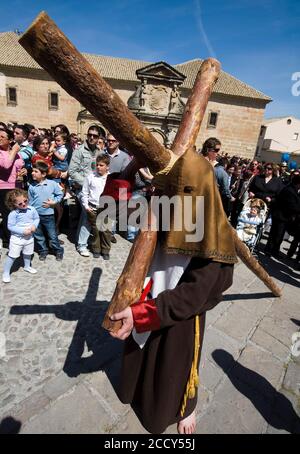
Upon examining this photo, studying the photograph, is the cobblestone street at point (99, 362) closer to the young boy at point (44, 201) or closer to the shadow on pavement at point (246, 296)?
the shadow on pavement at point (246, 296)

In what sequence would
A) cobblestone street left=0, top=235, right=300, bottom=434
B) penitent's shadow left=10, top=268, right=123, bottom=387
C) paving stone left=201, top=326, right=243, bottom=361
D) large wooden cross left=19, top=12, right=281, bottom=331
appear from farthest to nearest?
paving stone left=201, top=326, right=243, bottom=361 < penitent's shadow left=10, top=268, right=123, bottom=387 < cobblestone street left=0, top=235, right=300, bottom=434 < large wooden cross left=19, top=12, right=281, bottom=331

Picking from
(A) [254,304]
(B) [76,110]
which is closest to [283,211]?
(A) [254,304]

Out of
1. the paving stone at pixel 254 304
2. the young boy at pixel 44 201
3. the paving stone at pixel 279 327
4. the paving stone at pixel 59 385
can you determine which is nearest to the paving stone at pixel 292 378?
the paving stone at pixel 279 327

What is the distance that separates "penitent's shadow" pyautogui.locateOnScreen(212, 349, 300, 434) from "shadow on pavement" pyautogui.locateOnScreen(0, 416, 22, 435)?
190 cm

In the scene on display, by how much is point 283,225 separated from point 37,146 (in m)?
5.49

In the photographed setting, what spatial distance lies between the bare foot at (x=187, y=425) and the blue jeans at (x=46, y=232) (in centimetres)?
340

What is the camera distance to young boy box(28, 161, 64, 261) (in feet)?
14.3

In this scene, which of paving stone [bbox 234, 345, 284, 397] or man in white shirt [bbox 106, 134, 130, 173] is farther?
man in white shirt [bbox 106, 134, 130, 173]

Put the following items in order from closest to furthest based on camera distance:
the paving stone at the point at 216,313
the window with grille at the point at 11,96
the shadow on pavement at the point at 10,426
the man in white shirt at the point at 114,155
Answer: the shadow on pavement at the point at 10,426 < the paving stone at the point at 216,313 < the man in white shirt at the point at 114,155 < the window with grille at the point at 11,96

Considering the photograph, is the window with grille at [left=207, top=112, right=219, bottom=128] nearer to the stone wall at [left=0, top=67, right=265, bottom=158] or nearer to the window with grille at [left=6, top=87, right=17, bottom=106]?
the stone wall at [left=0, top=67, right=265, bottom=158]

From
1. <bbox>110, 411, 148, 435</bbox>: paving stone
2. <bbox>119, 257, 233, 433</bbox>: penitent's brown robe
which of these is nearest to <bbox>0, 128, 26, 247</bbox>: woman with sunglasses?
<bbox>119, 257, 233, 433</bbox>: penitent's brown robe

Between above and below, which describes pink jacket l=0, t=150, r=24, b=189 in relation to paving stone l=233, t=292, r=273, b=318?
above

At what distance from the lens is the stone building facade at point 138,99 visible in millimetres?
26141

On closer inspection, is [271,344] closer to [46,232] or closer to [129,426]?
[129,426]
